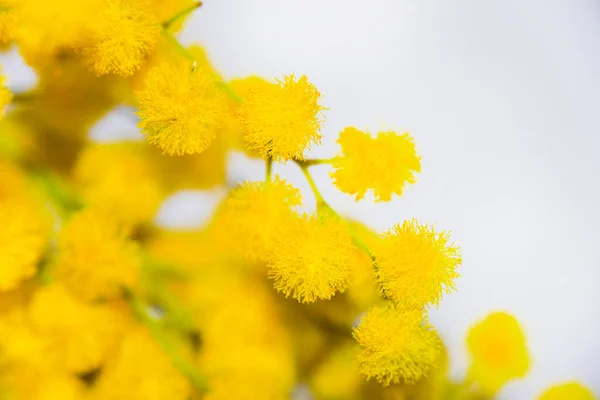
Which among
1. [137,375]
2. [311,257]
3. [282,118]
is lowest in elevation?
[137,375]

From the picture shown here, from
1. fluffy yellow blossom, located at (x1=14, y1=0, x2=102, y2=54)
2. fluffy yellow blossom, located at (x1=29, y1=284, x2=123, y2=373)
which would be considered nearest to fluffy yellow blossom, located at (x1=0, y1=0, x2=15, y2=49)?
fluffy yellow blossom, located at (x1=14, y1=0, x2=102, y2=54)

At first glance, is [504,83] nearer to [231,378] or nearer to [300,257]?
[300,257]

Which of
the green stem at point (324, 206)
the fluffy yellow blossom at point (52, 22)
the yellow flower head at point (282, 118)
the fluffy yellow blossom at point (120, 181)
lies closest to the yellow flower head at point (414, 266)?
the green stem at point (324, 206)

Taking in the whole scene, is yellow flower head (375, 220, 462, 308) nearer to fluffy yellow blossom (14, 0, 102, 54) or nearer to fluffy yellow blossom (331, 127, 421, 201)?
fluffy yellow blossom (331, 127, 421, 201)

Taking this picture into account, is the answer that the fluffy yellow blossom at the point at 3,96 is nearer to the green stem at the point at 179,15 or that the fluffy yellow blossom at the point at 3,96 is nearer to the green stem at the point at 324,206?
the green stem at the point at 179,15

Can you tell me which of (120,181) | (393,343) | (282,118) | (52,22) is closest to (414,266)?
(393,343)

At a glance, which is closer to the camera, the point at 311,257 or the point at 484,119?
the point at 311,257

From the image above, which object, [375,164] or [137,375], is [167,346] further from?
[375,164]
